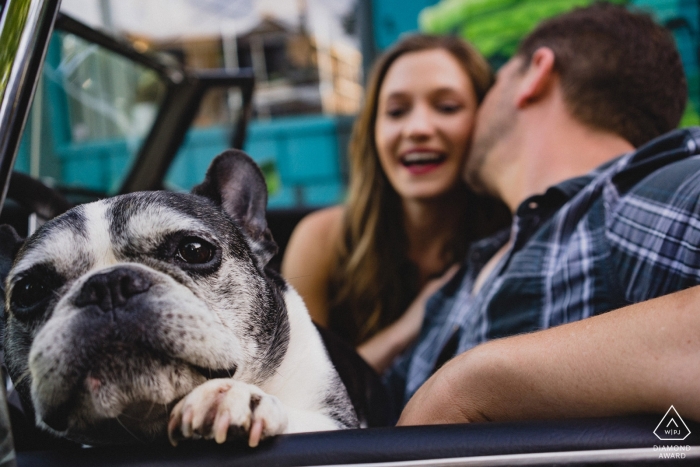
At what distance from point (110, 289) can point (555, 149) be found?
1563 mm

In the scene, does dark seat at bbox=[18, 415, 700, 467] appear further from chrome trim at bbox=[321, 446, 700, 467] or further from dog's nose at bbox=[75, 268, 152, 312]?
dog's nose at bbox=[75, 268, 152, 312]

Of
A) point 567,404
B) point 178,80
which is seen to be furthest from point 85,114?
point 567,404

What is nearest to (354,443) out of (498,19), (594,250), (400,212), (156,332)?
(156,332)

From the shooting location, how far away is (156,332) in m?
0.86

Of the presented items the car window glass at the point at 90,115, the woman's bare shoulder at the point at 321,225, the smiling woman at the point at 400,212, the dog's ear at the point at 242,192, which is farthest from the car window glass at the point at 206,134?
the dog's ear at the point at 242,192

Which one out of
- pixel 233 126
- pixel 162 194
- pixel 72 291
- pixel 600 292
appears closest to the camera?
pixel 72 291

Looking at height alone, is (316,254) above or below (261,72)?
below

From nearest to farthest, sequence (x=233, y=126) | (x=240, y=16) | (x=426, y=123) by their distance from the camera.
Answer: (x=426, y=123) → (x=233, y=126) → (x=240, y=16)

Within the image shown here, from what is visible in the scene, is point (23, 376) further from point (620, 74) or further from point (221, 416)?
point (620, 74)

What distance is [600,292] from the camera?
54.7 inches

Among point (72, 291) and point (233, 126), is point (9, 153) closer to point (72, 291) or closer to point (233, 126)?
point (72, 291)

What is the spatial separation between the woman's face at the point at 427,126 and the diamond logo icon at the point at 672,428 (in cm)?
152

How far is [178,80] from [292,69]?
3675mm

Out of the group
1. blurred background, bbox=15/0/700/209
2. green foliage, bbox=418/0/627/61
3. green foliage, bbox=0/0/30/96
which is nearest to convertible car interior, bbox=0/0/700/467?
green foliage, bbox=0/0/30/96
